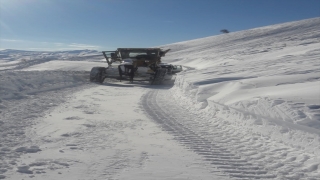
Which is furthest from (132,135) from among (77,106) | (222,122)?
(77,106)

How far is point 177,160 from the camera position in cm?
408

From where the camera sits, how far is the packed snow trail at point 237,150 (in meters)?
3.65

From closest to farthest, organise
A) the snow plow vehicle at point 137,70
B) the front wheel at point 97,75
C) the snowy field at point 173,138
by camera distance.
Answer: the snowy field at point 173,138, the front wheel at point 97,75, the snow plow vehicle at point 137,70

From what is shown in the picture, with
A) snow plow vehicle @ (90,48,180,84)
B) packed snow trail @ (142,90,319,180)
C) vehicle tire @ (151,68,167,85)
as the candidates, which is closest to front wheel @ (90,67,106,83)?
snow plow vehicle @ (90,48,180,84)

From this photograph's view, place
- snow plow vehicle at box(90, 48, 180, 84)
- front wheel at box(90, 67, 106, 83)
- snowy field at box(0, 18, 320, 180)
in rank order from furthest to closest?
snow plow vehicle at box(90, 48, 180, 84) → front wheel at box(90, 67, 106, 83) → snowy field at box(0, 18, 320, 180)

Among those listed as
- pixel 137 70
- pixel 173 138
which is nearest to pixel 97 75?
pixel 137 70

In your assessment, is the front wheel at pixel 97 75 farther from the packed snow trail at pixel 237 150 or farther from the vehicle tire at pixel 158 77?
the packed snow trail at pixel 237 150

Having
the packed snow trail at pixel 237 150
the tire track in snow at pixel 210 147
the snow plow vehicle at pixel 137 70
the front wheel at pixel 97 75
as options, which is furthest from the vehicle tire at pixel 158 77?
the packed snow trail at pixel 237 150

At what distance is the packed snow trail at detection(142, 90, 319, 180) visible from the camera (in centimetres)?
365

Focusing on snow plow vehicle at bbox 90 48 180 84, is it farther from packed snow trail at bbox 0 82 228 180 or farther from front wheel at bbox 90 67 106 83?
packed snow trail at bbox 0 82 228 180

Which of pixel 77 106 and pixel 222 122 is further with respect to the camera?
pixel 77 106

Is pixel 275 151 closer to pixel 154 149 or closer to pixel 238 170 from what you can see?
pixel 238 170

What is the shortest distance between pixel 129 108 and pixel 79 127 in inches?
95.1

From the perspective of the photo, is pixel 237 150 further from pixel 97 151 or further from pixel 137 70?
pixel 137 70
